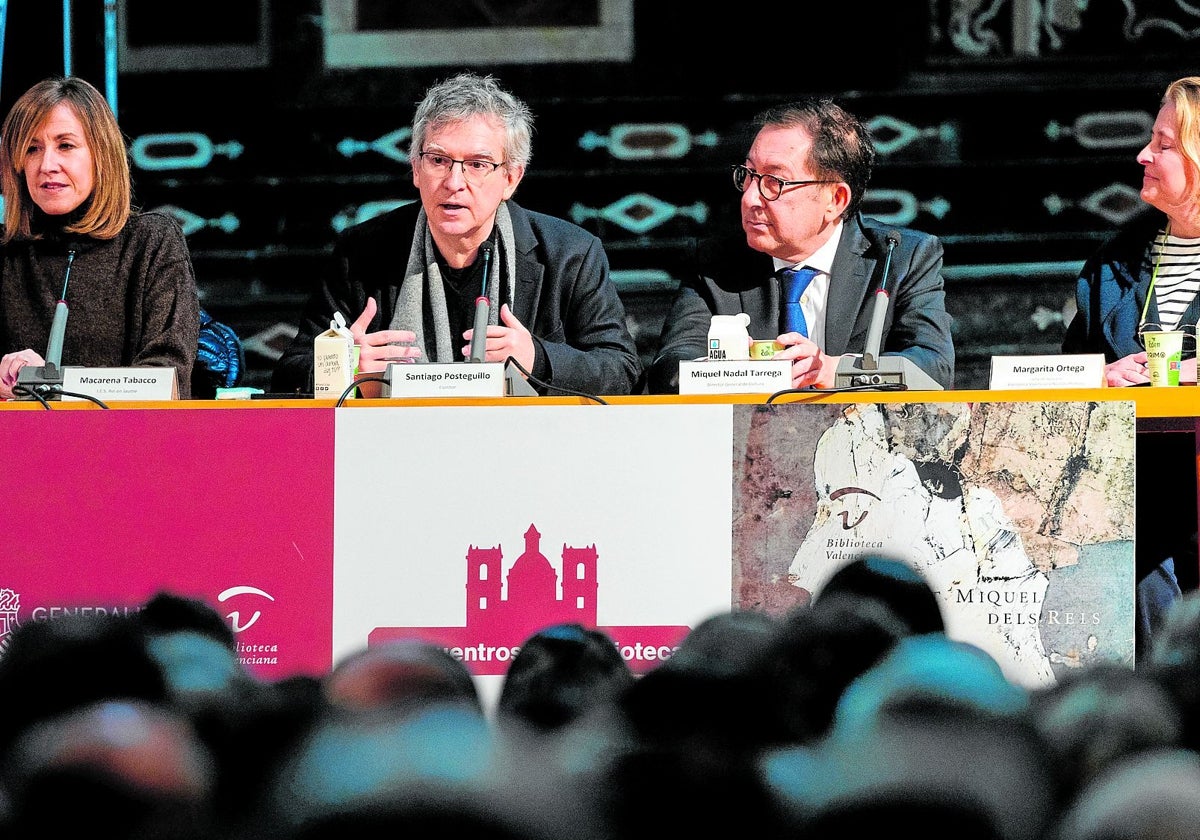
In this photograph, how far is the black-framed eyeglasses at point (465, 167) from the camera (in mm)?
3203

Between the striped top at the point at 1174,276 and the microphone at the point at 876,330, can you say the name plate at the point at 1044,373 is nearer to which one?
the microphone at the point at 876,330

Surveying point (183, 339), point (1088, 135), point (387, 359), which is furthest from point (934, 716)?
point (1088, 135)

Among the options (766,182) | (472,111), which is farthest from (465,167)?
(766,182)

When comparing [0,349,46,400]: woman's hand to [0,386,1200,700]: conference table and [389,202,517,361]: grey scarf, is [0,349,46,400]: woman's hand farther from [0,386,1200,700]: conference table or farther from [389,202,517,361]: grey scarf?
[389,202,517,361]: grey scarf

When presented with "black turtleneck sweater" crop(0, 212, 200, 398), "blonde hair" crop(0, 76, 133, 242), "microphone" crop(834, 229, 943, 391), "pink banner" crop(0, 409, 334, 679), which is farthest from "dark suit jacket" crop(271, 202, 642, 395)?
"pink banner" crop(0, 409, 334, 679)

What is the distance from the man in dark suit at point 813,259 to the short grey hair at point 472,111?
456 mm

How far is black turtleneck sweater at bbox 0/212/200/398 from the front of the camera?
3033 mm

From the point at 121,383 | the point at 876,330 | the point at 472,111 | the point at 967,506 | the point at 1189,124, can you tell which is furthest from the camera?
the point at 472,111

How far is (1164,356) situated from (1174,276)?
800 mm

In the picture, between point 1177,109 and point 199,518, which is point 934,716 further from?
point 1177,109

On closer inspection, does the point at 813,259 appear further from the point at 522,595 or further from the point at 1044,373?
the point at 522,595

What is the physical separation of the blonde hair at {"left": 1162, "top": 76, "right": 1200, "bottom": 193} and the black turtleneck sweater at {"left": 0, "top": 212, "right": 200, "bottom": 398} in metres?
1.98

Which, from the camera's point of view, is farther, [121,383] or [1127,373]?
[1127,373]

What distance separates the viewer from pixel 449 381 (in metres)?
2.23
